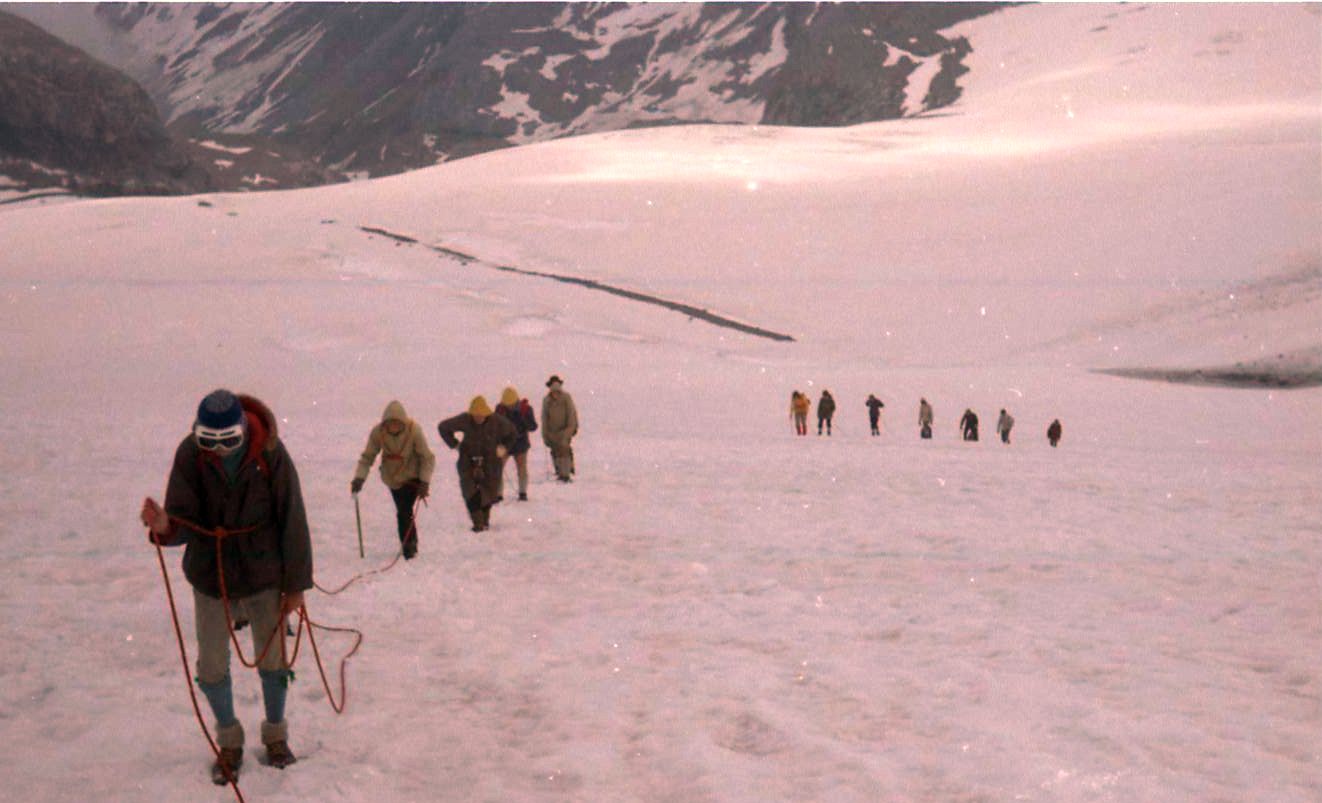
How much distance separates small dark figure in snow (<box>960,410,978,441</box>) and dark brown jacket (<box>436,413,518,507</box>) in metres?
14.7

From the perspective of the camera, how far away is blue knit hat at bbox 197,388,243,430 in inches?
172

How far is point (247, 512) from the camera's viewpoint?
184 inches

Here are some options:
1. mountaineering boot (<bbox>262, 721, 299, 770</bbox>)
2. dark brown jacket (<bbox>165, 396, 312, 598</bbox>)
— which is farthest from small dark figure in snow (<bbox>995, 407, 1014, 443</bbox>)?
dark brown jacket (<bbox>165, 396, 312, 598</bbox>)

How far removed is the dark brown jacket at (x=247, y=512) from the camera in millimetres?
4621

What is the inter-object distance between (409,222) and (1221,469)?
43.0m

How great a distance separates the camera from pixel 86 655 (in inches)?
262

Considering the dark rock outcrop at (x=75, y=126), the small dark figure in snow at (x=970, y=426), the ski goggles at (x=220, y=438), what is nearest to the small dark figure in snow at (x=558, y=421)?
the ski goggles at (x=220, y=438)

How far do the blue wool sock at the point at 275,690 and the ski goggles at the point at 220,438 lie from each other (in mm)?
1162

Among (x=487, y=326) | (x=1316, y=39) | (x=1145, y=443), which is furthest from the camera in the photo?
(x=1316, y=39)

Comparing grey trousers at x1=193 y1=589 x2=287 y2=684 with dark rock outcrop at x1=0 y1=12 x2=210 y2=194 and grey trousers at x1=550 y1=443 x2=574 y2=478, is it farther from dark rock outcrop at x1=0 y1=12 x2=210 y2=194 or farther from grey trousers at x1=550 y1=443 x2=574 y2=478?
dark rock outcrop at x1=0 y1=12 x2=210 y2=194

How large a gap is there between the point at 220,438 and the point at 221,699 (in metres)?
1.35

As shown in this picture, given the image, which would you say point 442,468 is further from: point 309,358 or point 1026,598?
point 309,358

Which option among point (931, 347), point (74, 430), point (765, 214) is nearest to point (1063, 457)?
point (74, 430)

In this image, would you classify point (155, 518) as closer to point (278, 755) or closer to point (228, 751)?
point (228, 751)
